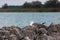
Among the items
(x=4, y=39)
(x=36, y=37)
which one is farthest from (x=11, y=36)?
(x=36, y=37)

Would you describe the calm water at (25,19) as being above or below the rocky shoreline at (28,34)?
below

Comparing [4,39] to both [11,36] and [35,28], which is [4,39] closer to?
[11,36]

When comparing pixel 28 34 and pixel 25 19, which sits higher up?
pixel 28 34

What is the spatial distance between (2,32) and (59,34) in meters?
1.71

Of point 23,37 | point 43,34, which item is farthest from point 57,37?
point 23,37

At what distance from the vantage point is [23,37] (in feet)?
26.0

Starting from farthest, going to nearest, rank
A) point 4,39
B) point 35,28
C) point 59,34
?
point 35,28
point 59,34
point 4,39

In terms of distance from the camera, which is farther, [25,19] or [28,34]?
[25,19]

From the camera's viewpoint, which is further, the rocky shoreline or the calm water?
the calm water

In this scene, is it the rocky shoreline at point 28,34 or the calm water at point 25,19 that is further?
the calm water at point 25,19

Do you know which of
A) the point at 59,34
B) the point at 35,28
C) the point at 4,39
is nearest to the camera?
the point at 4,39

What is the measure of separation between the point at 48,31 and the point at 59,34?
0.73m

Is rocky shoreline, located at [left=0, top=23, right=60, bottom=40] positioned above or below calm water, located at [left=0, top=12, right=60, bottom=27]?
above

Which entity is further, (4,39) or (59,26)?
(59,26)
